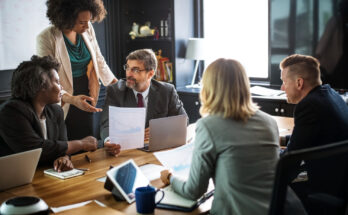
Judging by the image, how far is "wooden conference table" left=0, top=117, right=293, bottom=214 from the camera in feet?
5.75

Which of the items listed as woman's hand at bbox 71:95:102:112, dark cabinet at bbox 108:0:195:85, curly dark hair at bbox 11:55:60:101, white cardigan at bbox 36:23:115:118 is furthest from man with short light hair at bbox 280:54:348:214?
dark cabinet at bbox 108:0:195:85

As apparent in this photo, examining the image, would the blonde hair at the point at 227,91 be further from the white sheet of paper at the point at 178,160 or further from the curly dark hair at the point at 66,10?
the curly dark hair at the point at 66,10

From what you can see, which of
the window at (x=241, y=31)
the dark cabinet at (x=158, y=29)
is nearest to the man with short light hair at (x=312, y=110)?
the window at (x=241, y=31)

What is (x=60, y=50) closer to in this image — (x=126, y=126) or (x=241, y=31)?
(x=126, y=126)

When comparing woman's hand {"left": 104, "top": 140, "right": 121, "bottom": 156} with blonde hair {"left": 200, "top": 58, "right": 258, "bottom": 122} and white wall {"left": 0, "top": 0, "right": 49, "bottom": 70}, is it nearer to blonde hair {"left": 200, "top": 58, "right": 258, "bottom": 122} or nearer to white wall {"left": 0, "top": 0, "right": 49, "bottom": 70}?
blonde hair {"left": 200, "top": 58, "right": 258, "bottom": 122}

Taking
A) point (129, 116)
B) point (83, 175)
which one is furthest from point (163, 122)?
point (83, 175)

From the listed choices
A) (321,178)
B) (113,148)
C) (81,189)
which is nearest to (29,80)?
(113,148)

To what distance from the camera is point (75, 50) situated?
11.1 feet

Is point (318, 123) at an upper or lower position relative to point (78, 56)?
lower

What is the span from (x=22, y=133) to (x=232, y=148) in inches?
44.6

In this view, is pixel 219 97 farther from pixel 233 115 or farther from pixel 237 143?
pixel 237 143

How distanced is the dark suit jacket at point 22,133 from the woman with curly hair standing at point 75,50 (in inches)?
27.8

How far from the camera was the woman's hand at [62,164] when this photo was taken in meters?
2.16

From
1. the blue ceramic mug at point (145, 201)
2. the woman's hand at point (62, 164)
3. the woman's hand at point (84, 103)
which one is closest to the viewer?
the blue ceramic mug at point (145, 201)
